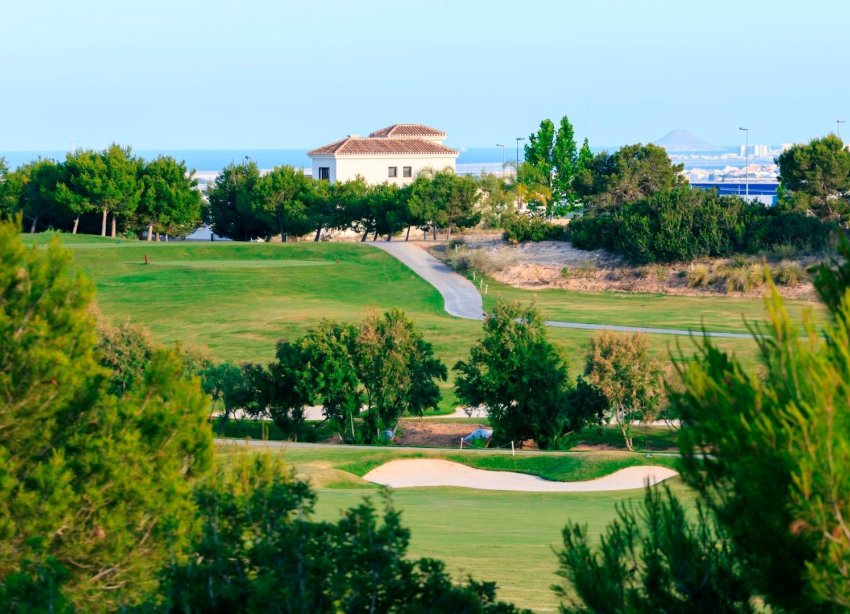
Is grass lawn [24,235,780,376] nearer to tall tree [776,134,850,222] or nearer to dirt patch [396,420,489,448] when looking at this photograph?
dirt patch [396,420,489,448]

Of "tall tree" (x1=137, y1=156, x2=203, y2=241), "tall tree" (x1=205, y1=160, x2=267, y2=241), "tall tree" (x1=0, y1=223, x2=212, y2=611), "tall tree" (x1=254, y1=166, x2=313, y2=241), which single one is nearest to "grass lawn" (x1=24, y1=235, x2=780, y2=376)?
"tall tree" (x1=137, y1=156, x2=203, y2=241)

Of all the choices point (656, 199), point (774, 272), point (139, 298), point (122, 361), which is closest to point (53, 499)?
point (122, 361)

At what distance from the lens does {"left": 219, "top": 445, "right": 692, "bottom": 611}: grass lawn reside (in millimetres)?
16938

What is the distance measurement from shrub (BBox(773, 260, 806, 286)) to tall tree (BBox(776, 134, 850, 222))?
46.8ft

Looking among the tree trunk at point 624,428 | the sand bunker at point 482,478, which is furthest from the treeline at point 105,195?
the sand bunker at point 482,478

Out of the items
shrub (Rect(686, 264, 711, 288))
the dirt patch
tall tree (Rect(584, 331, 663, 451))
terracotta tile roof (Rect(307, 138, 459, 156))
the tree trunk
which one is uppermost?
terracotta tile roof (Rect(307, 138, 459, 156))

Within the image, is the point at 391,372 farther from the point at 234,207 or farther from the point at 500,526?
the point at 234,207

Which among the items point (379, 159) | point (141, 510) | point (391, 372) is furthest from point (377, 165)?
point (141, 510)

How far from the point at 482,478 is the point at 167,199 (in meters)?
65.6

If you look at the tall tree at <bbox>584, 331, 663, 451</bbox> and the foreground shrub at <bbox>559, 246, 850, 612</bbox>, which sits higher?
the foreground shrub at <bbox>559, 246, 850, 612</bbox>

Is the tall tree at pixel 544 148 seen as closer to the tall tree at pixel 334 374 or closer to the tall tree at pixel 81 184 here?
the tall tree at pixel 81 184

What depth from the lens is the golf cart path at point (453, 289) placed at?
53938mm

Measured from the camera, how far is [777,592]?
7930 mm

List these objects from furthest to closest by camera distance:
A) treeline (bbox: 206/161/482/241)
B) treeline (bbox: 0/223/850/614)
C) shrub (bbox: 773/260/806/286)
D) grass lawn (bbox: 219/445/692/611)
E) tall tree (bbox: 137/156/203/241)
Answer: tall tree (bbox: 137/156/203/241) < treeline (bbox: 206/161/482/241) < shrub (bbox: 773/260/806/286) < grass lawn (bbox: 219/445/692/611) < treeline (bbox: 0/223/850/614)
